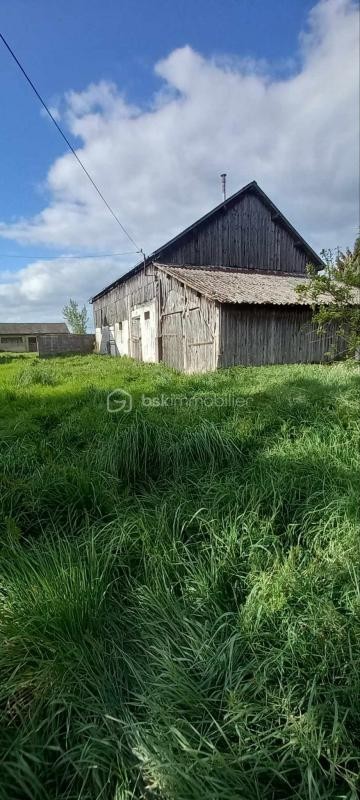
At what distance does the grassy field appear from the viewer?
1295 millimetres

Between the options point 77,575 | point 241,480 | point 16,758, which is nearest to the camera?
point 16,758

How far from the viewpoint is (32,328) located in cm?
5128

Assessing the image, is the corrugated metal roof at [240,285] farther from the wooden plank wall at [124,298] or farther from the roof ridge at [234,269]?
the wooden plank wall at [124,298]

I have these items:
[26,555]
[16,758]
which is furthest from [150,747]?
[26,555]

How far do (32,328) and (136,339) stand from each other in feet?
132

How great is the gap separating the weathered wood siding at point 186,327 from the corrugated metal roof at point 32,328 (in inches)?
1462

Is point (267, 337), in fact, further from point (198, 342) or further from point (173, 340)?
point (173, 340)

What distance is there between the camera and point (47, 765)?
1.36 metres

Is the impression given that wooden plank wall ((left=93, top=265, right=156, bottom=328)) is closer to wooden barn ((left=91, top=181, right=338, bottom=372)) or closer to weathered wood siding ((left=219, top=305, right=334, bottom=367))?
wooden barn ((left=91, top=181, right=338, bottom=372))

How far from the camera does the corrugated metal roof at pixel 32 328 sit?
4752 cm

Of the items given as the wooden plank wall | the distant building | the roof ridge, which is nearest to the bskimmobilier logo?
the roof ridge

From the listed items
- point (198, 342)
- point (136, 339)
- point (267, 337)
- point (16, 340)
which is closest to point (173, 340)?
point (198, 342)

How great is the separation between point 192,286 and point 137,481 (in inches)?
333

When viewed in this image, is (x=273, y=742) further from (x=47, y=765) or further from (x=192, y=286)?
(x=192, y=286)
